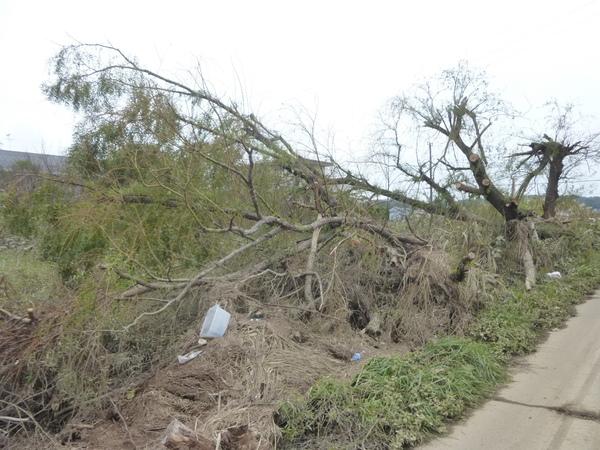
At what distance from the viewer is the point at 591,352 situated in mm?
5105

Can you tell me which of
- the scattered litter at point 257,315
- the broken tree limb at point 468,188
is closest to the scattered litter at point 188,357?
the scattered litter at point 257,315

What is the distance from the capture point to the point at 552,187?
11.3 meters

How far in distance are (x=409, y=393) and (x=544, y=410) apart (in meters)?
1.00

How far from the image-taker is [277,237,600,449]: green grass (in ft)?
11.5

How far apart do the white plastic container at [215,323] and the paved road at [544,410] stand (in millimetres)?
2142

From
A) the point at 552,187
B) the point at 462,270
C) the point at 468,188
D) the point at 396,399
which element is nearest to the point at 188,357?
the point at 396,399

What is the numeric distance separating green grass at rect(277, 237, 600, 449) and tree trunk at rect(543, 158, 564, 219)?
6.25m

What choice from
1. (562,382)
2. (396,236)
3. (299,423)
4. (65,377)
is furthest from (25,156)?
(562,382)

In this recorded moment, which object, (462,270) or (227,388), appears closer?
(227,388)

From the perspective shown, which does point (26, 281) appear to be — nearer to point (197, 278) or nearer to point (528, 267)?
point (197, 278)

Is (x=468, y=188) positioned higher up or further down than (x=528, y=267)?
higher up

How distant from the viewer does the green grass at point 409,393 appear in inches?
138

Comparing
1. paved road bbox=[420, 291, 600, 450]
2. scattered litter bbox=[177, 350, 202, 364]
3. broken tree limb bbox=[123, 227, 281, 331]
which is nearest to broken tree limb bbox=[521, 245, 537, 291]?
paved road bbox=[420, 291, 600, 450]

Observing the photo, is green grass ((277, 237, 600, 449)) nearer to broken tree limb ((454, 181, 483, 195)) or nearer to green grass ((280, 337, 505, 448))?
green grass ((280, 337, 505, 448))
